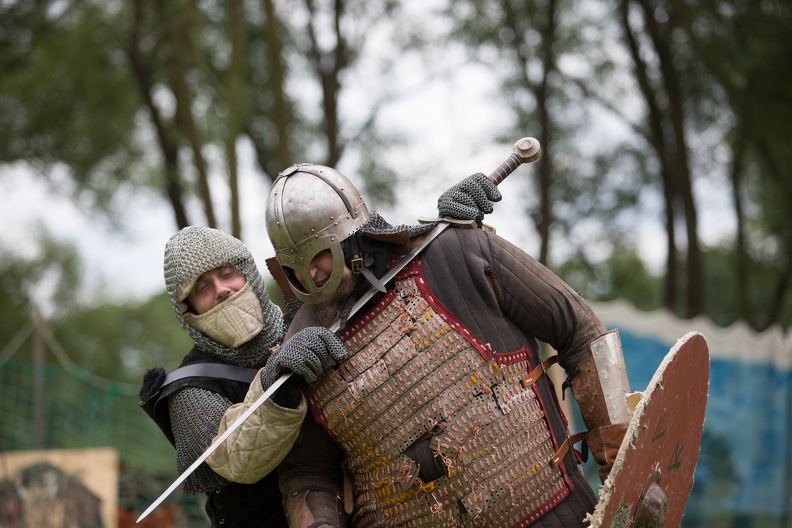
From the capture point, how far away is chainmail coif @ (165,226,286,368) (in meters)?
3.15

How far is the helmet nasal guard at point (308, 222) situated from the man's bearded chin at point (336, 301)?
0.28ft

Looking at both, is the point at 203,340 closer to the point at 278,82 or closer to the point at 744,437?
the point at 278,82

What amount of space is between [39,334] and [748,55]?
25.2ft

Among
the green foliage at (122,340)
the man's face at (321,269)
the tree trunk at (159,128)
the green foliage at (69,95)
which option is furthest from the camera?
the green foliage at (122,340)

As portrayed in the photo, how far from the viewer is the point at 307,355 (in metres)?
2.66

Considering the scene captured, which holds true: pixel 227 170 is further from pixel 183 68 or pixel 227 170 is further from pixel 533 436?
pixel 533 436

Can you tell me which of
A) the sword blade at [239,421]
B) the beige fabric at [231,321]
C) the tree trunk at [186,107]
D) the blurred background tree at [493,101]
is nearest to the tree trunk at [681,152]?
the blurred background tree at [493,101]

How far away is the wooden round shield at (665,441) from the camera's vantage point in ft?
7.88

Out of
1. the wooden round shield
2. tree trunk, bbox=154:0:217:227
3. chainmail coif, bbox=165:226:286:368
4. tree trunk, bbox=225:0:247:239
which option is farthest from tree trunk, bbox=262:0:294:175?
the wooden round shield

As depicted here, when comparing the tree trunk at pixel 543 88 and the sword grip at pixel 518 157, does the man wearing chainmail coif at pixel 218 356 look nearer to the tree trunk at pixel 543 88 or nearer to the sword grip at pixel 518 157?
the sword grip at pixel 518 157

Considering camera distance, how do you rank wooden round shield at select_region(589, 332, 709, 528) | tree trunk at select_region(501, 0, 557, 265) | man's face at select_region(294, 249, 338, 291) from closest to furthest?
1. wooden round shield at select_region(589, 332, 709, 528)
2. man's face at select_region(294, 249, 338, 291)
3. tree trunk at select_region(501, 0, 557, 265)

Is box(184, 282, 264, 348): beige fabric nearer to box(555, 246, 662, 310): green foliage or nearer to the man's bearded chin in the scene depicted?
the man's bearded chin

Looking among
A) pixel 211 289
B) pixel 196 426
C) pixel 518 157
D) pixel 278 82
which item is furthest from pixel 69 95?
pixel 518 157

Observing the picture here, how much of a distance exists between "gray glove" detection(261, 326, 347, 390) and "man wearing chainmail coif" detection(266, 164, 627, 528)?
89 millimetres
